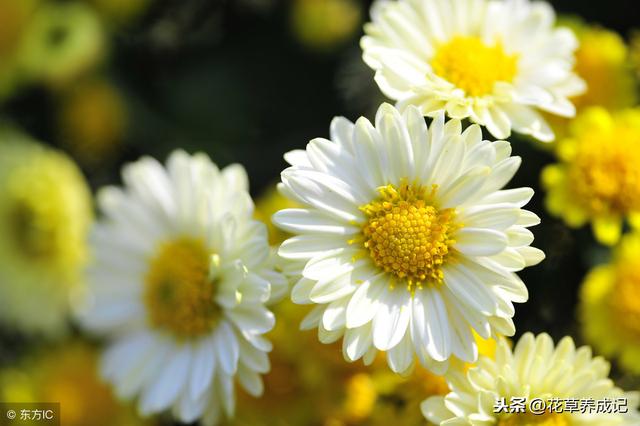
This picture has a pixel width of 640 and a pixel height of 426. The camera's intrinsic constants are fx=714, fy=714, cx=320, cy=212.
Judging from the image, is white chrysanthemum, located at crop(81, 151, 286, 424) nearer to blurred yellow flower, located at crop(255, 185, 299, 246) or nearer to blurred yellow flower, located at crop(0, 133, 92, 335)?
blurred yellow flower, located at crop(255, 185, 299, 246)

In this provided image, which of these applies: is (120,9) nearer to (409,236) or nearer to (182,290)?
(182,290)

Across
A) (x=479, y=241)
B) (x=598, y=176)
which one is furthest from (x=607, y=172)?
(x=479, y=241)

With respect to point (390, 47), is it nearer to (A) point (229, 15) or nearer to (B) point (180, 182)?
(B) point (180, 182)

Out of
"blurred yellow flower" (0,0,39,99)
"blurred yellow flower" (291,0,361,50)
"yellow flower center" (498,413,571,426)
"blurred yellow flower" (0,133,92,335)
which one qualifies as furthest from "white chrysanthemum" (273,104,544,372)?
"blurred yellow flower" (0,0,39,99)

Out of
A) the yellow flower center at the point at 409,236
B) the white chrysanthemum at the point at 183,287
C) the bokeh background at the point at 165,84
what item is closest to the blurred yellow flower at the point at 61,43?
the bokeh background at the point at 165,84

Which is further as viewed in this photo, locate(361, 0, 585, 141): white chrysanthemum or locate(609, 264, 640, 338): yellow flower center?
locate(609, 264, 640, 338): yellow flower center
